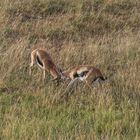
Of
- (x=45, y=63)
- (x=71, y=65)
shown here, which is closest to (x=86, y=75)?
(x=45, y=63)

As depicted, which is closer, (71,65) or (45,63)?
(45,63)

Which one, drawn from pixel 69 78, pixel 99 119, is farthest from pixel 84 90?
pixel 99 119

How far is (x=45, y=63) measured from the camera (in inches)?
320

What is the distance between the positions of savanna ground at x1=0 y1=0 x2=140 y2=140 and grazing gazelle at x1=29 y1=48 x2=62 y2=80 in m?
0.17

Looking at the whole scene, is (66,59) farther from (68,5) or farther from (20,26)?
(68,5)

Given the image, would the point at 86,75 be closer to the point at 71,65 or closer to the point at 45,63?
the point at 45,63

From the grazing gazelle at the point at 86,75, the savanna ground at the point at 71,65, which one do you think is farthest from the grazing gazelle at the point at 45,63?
the grazing gazelle at the point at 86,75

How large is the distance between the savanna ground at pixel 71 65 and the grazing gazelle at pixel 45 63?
0.56 feet

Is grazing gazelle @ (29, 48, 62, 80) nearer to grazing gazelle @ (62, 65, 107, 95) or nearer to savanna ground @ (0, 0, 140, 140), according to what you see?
savanna ground @ (0, 0, 140, 140)

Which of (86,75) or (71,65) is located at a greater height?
(71,65)

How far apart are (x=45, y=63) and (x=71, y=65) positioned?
84cm

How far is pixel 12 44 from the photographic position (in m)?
9.75

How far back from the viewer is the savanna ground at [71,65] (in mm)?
6387

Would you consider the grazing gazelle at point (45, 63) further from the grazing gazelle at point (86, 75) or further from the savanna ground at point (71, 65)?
the grazing gazelle at point (86, 75)
